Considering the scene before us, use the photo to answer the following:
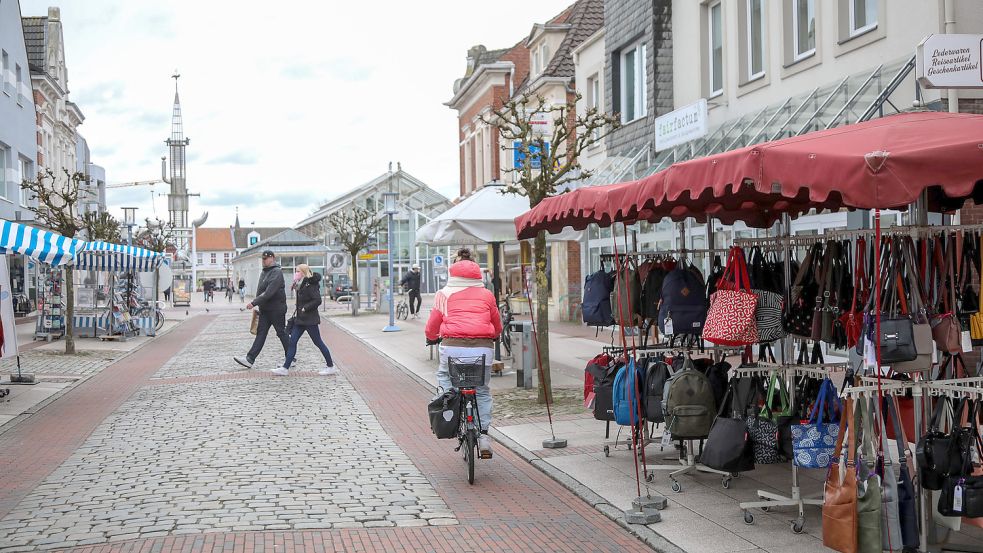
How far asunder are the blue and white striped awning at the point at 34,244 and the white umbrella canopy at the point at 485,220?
5505 mm

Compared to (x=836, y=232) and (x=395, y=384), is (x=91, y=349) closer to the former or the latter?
(x=395, y=384)

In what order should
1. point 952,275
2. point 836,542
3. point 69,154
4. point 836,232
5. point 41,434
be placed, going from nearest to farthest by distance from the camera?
point 836,542 < point 952,275 < point 836,232 < point 41,434 < point 69,154

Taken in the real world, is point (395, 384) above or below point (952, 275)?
below

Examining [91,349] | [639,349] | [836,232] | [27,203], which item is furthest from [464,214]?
[27,203]

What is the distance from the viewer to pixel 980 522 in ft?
17.3

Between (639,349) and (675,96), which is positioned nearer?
(639,349)

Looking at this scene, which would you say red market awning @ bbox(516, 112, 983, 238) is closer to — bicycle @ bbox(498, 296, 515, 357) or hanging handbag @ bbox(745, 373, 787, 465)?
hanging handbag @ bbox(745, 373, 787, 465)

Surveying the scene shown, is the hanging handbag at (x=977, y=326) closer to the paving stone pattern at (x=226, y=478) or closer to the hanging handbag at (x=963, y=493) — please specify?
the hanging handbag at (x=963, y=493)

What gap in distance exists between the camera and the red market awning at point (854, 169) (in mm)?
4715

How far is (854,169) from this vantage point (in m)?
4.83

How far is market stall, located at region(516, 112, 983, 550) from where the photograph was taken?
4961 mm

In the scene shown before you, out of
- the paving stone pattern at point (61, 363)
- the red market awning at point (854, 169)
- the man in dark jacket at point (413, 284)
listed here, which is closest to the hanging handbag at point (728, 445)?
the red market awning at point (854, 169)

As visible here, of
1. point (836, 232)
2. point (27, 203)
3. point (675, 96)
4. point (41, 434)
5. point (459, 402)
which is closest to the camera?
point (836, 232)

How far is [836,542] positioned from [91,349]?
1960cm
